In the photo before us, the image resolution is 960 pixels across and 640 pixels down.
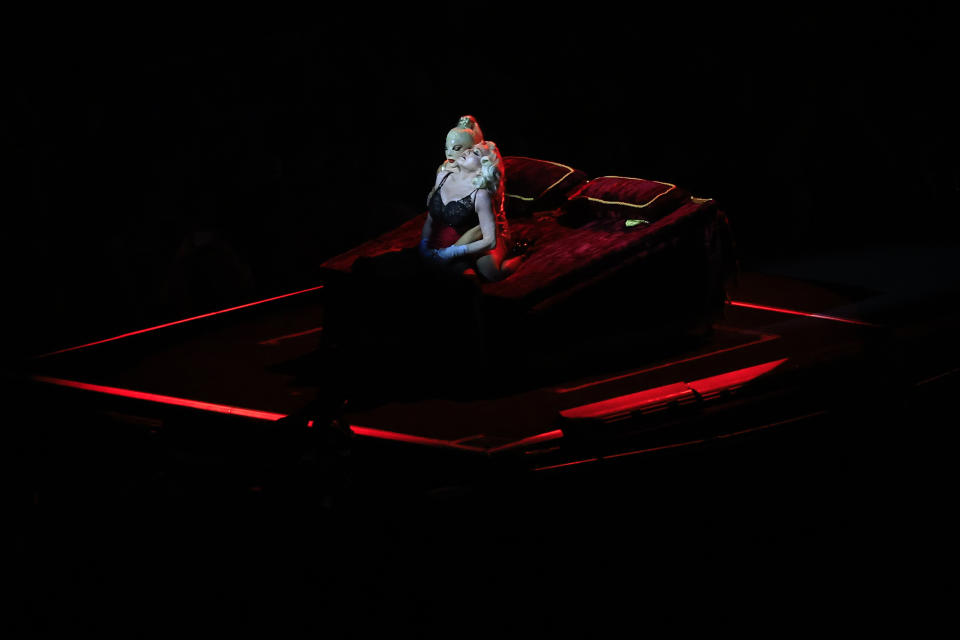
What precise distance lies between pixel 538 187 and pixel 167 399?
2105 millimetres

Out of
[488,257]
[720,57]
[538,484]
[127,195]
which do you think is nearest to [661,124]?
[720,57]

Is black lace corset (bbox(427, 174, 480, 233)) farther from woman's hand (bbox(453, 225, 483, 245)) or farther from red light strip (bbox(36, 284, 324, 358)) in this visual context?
red light strip (bbox(36, 284, 324, 358))

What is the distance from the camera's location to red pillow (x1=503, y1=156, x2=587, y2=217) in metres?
5.86

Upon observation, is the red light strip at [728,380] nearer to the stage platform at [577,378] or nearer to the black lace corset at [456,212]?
the stage platform at [577,378]

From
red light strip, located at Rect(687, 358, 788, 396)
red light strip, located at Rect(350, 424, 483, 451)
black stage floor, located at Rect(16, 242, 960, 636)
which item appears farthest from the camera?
red light strip, located at Rect(687, 358, 788, 396)

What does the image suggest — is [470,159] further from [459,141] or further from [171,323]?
[171,323]

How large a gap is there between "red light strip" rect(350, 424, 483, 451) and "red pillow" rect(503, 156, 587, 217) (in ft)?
5.76

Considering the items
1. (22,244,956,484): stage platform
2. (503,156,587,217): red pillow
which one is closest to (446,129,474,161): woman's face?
(503,156,587,217): red pillow

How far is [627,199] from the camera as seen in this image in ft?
18.2

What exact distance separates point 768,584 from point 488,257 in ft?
6.54

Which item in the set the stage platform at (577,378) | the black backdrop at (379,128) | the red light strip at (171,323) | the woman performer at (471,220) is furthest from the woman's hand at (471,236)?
the black backdrop at (379,128)

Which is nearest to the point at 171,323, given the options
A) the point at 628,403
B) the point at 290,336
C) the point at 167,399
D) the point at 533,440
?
the point at 290,336

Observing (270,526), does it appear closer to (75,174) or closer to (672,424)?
(672,424)

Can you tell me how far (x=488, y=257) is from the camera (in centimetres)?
513
